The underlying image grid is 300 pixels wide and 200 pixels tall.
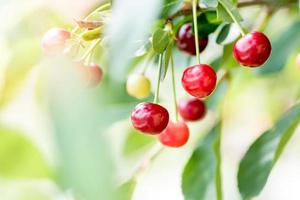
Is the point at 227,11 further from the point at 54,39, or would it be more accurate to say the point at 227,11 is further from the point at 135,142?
the point at 135,142

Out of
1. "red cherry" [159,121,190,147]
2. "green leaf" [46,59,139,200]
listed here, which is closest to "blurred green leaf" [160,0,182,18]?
"red cherry" [159,121,190,147]

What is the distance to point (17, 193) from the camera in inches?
29.2

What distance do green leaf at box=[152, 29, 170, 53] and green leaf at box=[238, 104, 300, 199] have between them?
212 millimetres

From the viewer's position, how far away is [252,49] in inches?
20.6

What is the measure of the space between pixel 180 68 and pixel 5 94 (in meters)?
0.22

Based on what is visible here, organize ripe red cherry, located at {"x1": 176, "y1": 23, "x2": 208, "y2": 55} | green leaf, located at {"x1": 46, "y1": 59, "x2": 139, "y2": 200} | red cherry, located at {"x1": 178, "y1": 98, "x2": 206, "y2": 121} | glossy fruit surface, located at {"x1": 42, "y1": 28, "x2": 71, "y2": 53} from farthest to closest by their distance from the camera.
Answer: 1. red cherry, located at {"x1": 178, "y1": 98, "x2": 206, "y2": 121}
2. ripe red cherry, located at {"x1": 176, "y1": 23, "x2": 208, "y2": 55}
3. glossy fruit surface, located at {"x1": 42, "y1": 28, "x2": 71, "y2": 53}
4. green leaf, located at {"x1": 46, "y1": 59, "x2": 139, "y2": 200}

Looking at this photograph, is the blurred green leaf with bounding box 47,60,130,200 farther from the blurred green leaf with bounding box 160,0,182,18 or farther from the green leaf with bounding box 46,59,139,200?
the blurred green leaf with bounding box 160,0,182,18

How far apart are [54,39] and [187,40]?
0.52 ft

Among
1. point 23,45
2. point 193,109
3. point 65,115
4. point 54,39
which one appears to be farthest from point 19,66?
point 65,115

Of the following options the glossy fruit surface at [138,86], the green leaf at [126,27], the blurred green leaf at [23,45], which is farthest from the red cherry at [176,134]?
the green leaf at [126,27]

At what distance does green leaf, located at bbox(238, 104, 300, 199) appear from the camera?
67 centimetres

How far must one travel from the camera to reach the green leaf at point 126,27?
13.6 inches

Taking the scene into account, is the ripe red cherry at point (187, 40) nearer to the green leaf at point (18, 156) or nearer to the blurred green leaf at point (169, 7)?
the blurred green leaf at point (169, 7)

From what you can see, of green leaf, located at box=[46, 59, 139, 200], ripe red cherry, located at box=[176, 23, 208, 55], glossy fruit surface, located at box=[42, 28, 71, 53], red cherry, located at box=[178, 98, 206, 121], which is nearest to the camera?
green leaf, located at box=[46, 59, 139, 200]
